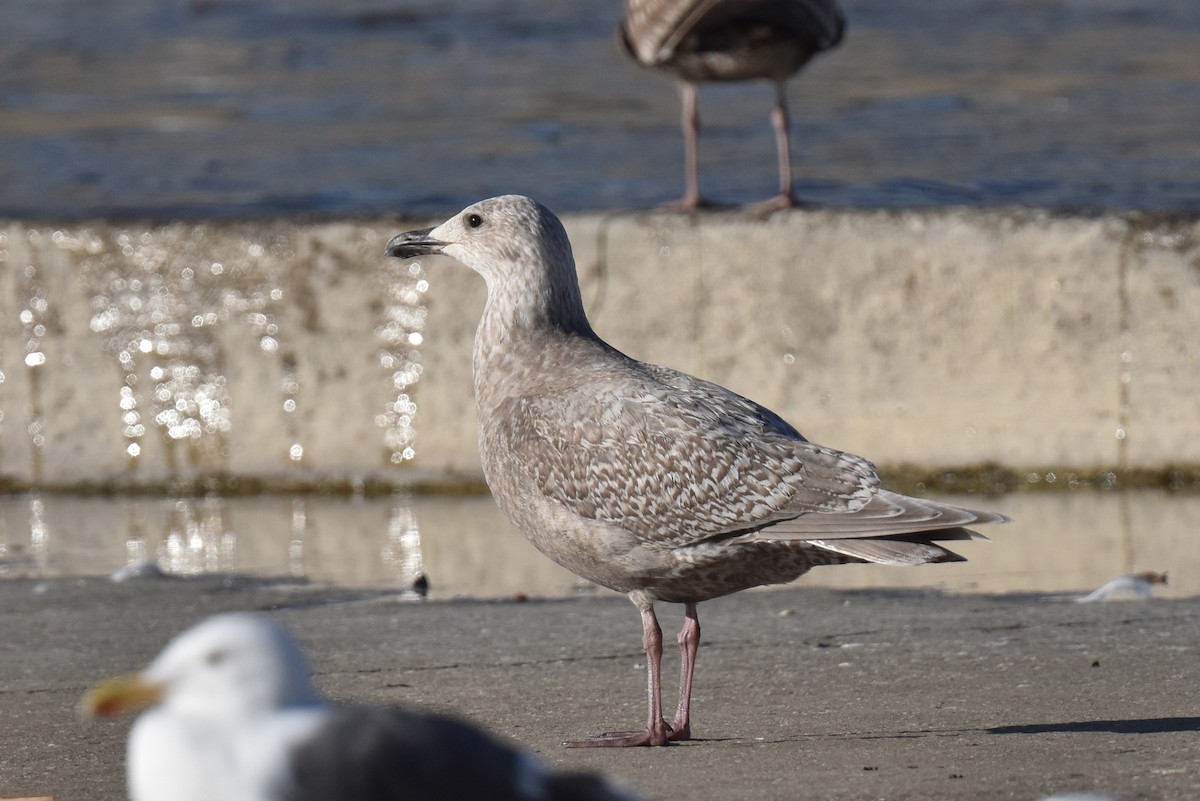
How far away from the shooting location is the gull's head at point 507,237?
20.3ft

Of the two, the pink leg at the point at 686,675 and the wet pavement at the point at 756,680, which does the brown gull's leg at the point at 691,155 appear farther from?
the pink leg at the point at 686,675

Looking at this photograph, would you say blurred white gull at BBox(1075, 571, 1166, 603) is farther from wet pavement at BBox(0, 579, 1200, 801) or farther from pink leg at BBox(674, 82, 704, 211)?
pink leg at BBox(674, 82, 704, 211)

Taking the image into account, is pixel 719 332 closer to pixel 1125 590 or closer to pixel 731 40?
pixel 731 40

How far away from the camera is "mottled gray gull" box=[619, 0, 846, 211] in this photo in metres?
10.3

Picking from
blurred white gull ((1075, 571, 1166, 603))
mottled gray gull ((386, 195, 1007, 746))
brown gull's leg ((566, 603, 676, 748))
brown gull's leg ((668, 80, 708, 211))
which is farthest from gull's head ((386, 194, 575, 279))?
brown gull's leg ((668, 80, 708, 211))

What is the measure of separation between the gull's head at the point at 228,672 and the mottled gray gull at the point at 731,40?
699 cm

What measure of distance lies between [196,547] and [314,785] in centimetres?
579

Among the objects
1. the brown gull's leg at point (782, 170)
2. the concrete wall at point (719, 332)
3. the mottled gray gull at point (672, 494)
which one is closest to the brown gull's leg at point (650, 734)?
the mottled gray gull at point (672, 494)

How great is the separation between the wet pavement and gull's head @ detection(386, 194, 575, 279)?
4.18 feet

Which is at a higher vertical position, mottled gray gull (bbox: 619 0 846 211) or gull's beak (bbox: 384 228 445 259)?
mottled gray gull (bbox: 619 0 846 211)

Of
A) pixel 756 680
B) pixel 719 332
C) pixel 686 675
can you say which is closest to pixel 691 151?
pixel 719 332

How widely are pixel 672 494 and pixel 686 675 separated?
515 millimetres

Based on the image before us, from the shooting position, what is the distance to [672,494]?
5.50 metres

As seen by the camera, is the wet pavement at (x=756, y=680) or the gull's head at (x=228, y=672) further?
the wet pavement at (x=756, y=680)
